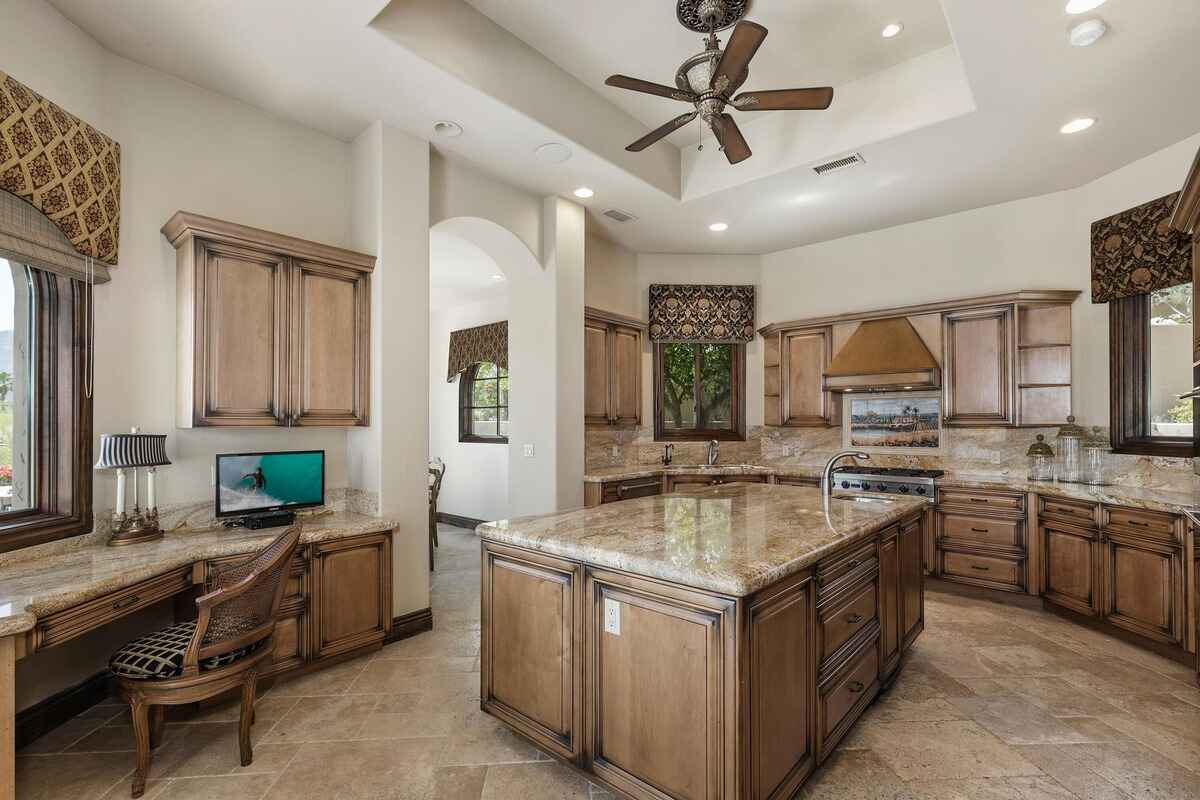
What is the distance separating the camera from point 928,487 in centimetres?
442

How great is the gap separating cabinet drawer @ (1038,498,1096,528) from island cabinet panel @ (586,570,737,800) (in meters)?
3.44

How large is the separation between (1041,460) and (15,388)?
6514mm

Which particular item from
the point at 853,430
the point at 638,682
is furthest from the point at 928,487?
the point at 638,682

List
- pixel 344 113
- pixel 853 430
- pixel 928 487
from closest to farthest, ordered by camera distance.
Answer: pixel 344 113, pixel 928 487, pixel 853 430

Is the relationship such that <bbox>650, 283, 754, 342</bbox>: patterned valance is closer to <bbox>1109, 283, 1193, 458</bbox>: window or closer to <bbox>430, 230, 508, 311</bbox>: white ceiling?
<bbox>430, 230, 508, 311</bbox>: white ceiling

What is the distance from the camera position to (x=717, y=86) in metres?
2.67

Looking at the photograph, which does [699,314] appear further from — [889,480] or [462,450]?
[462,450]

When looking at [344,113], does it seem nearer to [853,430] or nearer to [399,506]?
[399,506]

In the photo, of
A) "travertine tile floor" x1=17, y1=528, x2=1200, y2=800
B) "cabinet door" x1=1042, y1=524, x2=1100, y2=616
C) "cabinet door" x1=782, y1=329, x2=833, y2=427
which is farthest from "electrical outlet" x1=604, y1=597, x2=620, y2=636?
"cabinet door" x1=782, y1=329, x2=833, y2=427

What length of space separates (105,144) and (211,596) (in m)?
2.32

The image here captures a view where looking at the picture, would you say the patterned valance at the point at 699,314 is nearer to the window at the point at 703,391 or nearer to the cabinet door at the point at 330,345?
the window at the point at 703,391

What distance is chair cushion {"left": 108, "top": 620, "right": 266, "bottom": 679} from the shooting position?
2.06 m

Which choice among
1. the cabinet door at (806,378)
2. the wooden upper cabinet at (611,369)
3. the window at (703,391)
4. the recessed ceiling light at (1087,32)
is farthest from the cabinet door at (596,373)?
the recessed ceiling light at (1087,32)

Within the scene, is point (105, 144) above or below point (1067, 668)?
above
